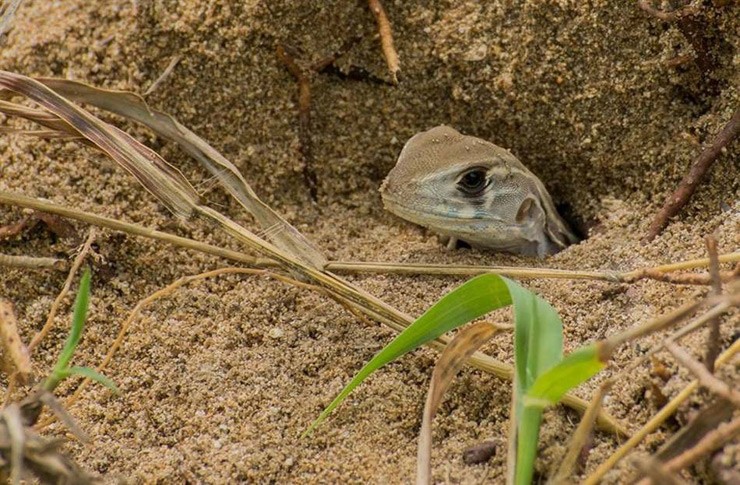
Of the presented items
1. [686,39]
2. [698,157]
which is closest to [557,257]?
[698,157]

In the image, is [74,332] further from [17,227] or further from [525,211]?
[525,211]

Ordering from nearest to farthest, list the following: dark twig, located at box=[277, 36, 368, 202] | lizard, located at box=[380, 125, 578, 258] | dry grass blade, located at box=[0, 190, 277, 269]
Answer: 1. dry grass blade, located at box=[0, 190, 277, 269]
2. lizard, located at box=[380, 125, 578, 258]
3. dark twig, located at box=[277, 36, 368, 202]

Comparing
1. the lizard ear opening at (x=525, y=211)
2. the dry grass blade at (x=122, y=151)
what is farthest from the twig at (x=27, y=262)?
the lizard ear opening at (x=525, y=211)

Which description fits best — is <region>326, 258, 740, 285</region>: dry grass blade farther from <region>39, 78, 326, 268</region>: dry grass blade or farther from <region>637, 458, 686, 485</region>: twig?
<region>637, 458, 686, 485</region>: twig

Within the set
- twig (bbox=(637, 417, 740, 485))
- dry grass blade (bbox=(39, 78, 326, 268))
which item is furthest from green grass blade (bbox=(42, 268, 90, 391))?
twig (bbox=(637, 417, 740, 485))

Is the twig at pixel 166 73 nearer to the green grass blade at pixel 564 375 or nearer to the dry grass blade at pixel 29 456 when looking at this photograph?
the dry grass blade at pixel 29 456

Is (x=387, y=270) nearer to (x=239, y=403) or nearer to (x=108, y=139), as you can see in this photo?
(x=239, y=403)

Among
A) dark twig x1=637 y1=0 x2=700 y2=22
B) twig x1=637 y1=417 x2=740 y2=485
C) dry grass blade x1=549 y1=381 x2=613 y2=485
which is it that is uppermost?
dark twig x1=637 y1=0 x2=700 y2=22
